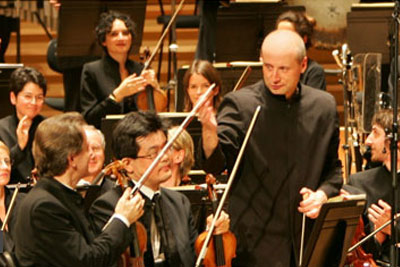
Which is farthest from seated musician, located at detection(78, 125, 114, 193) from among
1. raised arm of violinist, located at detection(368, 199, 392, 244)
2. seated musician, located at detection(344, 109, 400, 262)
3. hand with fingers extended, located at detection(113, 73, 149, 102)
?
raised arm of violinist, located at detection(368, 199, 392, 244)

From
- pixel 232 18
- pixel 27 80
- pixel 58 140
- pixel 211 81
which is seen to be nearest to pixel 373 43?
pixel 232 18

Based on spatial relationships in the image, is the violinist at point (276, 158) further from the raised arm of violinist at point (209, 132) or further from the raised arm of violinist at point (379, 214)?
the raised arm of violinist at point (379, 214)

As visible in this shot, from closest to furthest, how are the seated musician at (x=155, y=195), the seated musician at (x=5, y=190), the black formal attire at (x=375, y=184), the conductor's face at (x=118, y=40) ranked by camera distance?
1. the seated musician at (x=155, y=195)
2. the seated musician at (x=5, y=190)
3. the black formal attire at (x=375, y=184)
4. the conductor's face at (x=118, y=40)

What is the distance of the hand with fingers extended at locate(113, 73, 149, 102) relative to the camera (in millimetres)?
5020

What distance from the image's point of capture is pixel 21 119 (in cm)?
477

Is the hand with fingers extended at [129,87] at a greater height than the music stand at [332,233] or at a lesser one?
greater

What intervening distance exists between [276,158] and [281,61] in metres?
0.39

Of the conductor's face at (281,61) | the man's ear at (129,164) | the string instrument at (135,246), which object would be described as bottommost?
the string instrument at (135,246)

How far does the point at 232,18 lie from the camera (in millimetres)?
6184

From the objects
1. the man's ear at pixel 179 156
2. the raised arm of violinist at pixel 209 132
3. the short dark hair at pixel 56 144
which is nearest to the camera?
the short dark hair at pixel 56 144

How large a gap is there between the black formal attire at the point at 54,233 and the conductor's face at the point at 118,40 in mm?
2955

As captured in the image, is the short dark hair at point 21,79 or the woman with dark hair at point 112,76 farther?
the woman with dark hair at point 112,76

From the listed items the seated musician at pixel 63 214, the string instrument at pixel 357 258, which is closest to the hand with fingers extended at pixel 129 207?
the seated musician at pixel 63 214

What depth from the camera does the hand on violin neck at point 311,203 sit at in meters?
2.92
